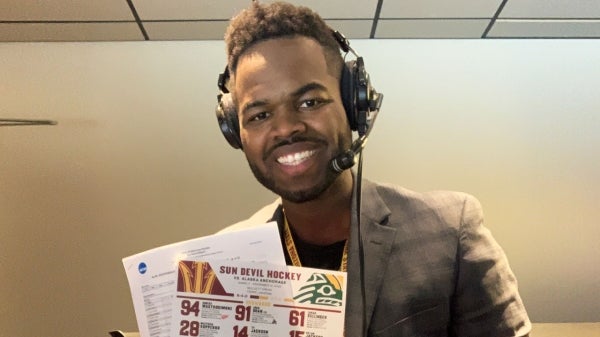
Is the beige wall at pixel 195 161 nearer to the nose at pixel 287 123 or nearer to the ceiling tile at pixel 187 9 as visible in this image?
the ceiling tile at pixel 187 9

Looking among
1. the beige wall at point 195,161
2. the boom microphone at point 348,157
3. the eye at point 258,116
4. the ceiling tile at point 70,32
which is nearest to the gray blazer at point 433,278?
the boom microphone at point 348,157

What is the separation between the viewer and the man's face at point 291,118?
1031 mm

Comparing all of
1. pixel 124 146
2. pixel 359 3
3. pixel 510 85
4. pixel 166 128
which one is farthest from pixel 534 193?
pixel 124 146

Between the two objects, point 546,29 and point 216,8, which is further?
point 546,29

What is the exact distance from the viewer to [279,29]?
110 cm

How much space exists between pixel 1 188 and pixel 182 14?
3.34 feet

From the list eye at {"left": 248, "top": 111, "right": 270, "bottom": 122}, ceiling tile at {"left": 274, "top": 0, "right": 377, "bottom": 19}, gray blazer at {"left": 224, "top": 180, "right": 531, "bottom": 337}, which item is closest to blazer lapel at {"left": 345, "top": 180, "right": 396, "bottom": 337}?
gray blazer at {"left": 224, "top": 180, "right": 531, "bottom": 337}

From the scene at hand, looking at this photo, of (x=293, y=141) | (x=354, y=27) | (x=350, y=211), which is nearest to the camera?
(x=293, y=141)

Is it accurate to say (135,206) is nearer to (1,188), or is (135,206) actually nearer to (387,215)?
(1,188)

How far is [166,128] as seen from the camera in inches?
95.3

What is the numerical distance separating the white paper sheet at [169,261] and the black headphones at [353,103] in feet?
0.84

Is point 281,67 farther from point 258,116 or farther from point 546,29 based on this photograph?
point 546,29

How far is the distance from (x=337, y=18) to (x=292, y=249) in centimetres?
133

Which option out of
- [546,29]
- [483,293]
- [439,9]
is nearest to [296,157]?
[483,293]
